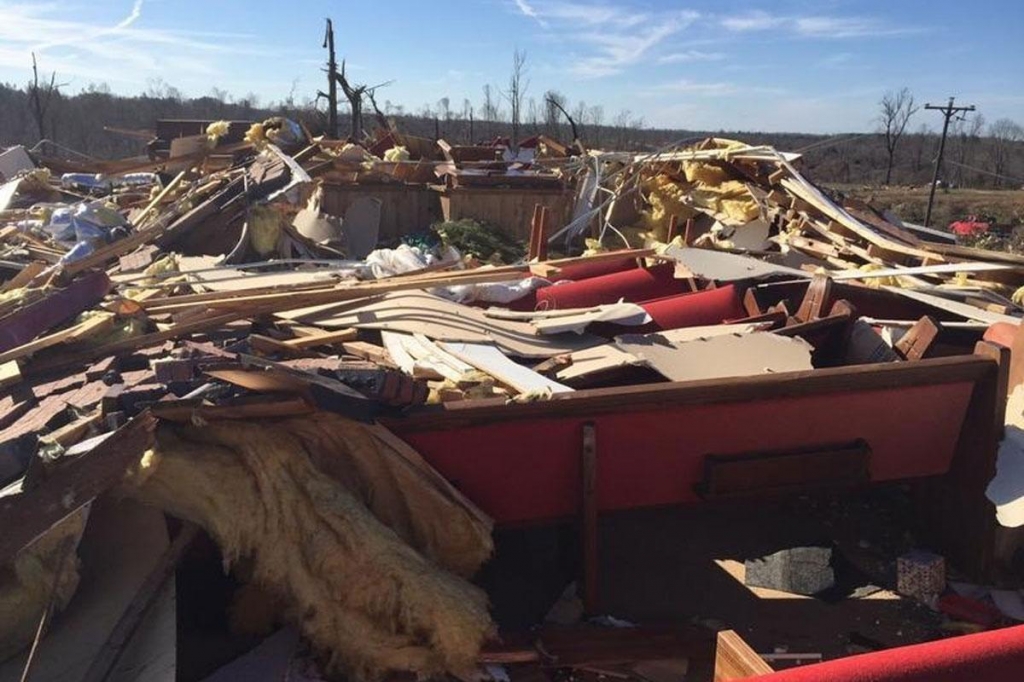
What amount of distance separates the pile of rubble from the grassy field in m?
27.4

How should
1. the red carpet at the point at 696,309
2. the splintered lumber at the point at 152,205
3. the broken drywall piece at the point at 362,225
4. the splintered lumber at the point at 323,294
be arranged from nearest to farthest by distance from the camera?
the splintered lumber at the point at 323,294 → the red carpet at the point at 696,309 → the broken drywall piece at the point at 362,225 → the splintered lumber at the point at 152,205

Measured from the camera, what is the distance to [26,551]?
2.73 m

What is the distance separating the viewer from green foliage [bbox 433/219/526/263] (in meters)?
7.74

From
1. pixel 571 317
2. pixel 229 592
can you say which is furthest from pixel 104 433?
pixel 571 317

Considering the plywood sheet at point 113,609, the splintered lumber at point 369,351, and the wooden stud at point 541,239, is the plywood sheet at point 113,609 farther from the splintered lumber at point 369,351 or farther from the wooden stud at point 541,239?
the wooden stud at point 541,239

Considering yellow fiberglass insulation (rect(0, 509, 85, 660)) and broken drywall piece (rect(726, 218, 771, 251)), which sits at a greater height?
broken drywall piece (rect(726, 218, 771, 251))

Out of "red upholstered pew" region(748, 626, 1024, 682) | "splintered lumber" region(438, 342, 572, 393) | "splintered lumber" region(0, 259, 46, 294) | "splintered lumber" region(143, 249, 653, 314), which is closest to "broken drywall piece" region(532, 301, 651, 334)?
"splintered lumber" region(438, 342, 572, 393)

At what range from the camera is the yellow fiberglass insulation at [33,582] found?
8.86 feet

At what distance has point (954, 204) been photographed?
36781mm

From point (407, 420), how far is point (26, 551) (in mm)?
1293

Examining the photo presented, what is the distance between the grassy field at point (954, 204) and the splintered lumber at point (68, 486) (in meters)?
30.5

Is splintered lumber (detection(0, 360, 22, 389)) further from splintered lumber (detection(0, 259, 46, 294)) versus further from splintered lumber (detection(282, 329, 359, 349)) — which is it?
splintered lumber (detection(0, 259, 46, 294))

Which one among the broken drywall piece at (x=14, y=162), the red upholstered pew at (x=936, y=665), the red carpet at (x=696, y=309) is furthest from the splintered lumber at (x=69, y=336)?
the broken drywall piece at (x=14, y=162)

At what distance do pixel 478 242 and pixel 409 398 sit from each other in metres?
4.85
